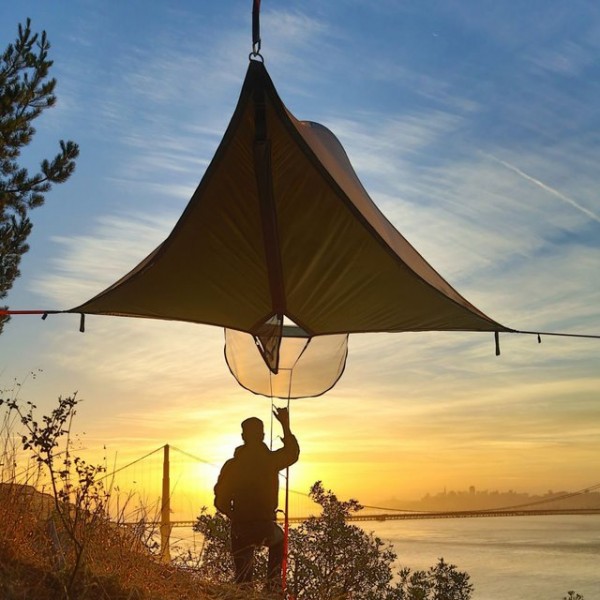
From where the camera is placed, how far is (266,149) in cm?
422

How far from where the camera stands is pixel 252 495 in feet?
15.3

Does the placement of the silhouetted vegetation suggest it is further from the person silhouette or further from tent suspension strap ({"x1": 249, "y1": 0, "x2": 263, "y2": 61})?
tent suspension strap ({"x1": 249, "y1": 0, "x2": 263, "y2": 61})

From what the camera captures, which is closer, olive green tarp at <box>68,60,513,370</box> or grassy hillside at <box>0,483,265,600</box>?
grassy hillside at <box>0,483,265,600</box>

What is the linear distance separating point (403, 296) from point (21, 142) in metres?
5.10

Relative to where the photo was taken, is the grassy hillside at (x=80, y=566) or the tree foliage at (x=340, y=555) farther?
the tree foliage at (x=340, y=555)

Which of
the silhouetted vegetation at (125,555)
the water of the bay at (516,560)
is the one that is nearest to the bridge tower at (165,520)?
the silhouetted vegetation at (125,555)

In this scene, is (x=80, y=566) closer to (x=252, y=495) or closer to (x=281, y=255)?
(x=252, y=495)

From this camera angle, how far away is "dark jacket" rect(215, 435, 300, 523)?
15.3ft

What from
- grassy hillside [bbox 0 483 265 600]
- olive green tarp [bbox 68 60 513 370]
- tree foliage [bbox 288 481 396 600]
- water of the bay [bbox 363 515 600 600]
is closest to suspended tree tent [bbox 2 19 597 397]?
olive green tarp [bbox 68 60 513 370]

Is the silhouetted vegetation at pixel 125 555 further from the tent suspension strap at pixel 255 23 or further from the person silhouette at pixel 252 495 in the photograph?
the tent suspension strap at pixel 255 23

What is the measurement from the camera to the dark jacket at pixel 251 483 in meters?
4.67

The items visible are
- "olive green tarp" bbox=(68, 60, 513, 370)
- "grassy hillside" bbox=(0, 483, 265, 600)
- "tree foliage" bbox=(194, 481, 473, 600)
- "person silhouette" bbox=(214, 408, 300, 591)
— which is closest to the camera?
A: "grassy hillside" bbox=(0, 483, 265, 600)

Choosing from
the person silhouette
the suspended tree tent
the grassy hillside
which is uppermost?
the suspended tree tent

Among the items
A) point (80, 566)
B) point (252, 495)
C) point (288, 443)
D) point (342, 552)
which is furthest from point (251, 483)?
point (342, 552)
